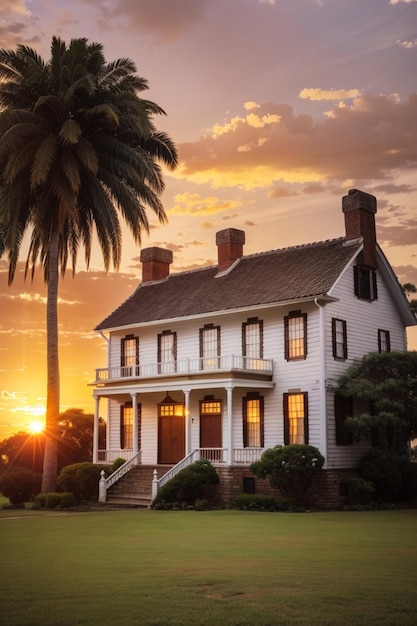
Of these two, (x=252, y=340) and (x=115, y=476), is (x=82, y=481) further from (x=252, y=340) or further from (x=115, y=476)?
(x=252, y=340)

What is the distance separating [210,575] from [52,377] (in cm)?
2258

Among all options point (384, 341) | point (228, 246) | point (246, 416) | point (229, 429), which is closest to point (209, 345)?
point (246, 416)

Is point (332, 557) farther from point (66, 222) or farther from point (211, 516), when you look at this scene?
point (66, 222)

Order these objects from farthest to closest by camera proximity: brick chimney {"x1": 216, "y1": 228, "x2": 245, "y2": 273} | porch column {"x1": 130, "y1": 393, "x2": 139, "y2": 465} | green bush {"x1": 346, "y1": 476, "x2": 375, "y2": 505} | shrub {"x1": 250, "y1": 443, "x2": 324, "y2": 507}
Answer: brick chimney {"x1": 216, "y1": 228, "x2": 245, "y2": 273}, porch column {"x1": 130, "y1": 393, "x2": 139, "y2": 465}, green bush {"x1": 346, "y1": 476, "x2": 375, "y2": 505}, shrub {"x1": 250, "y1": 443, "x2": 324, "y2": 507}

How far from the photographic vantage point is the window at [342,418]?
29.1 meters

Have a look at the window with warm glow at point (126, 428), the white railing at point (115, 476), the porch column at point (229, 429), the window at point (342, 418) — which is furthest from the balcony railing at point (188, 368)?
the white railing at point (115, 476)

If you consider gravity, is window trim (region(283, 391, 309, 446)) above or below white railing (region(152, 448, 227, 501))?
above

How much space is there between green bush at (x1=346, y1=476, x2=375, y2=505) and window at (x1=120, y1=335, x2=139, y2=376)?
532 inches

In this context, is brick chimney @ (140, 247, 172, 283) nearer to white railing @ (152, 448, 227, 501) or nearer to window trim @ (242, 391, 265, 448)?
window trim @ (242, 391, 265, 448)

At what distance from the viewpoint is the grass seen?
27.9 feet

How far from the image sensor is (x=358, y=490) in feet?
91.6

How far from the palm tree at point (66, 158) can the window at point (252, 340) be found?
21.4ft

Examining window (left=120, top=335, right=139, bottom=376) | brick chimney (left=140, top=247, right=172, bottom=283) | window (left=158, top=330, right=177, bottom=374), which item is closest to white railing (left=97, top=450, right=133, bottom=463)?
window (left=120, top=335, right=139, bottom=376)

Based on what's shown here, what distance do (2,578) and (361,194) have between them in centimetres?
2433
